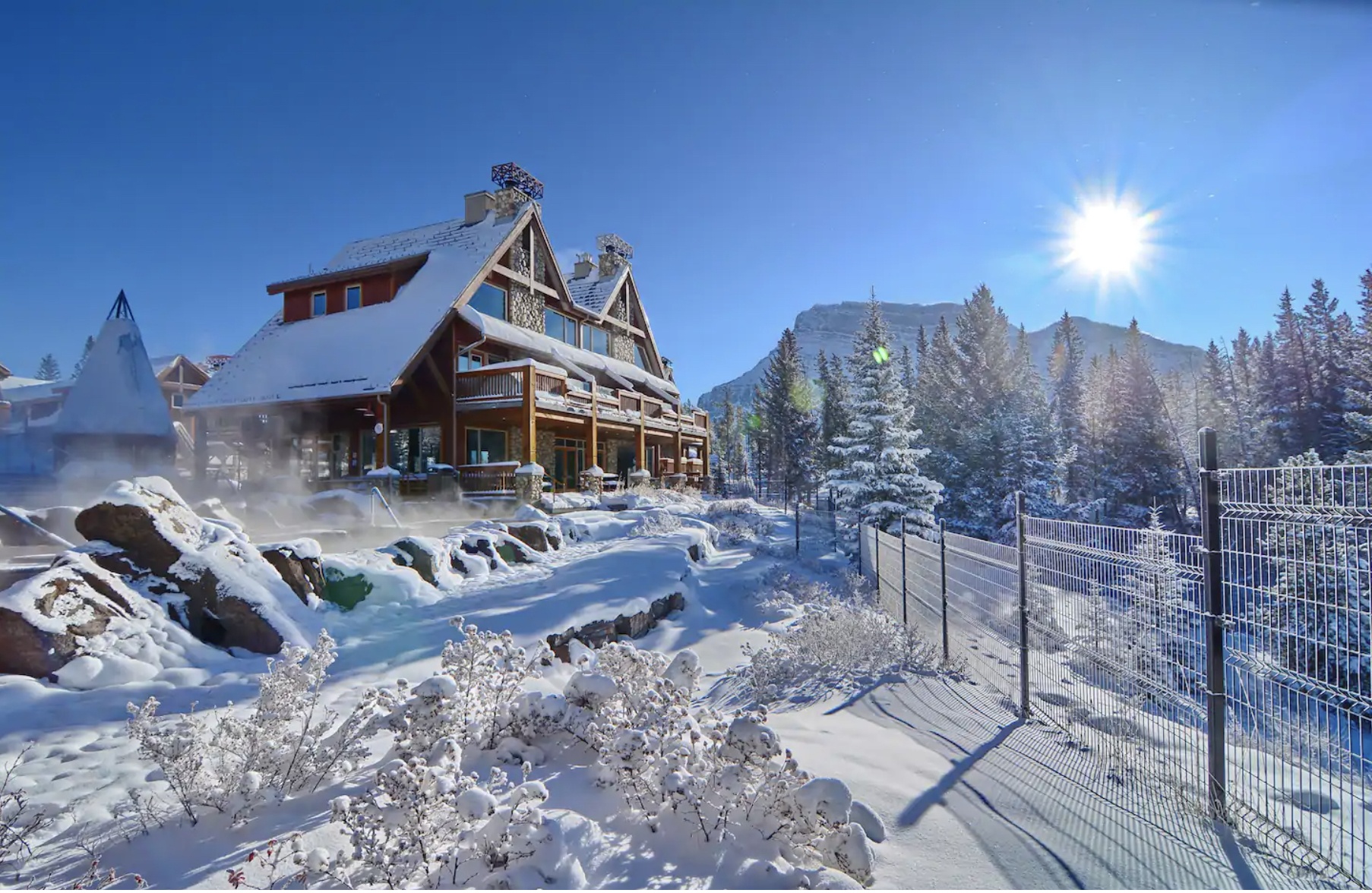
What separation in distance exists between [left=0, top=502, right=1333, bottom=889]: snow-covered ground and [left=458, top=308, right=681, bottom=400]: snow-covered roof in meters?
13.2

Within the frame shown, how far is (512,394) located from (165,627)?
1251 centimetres

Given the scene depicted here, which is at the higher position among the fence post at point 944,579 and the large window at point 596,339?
the large window at point 596,339

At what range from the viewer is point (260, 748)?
296 cm

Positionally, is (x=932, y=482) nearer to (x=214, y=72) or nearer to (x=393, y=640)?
(x=393, y=640)

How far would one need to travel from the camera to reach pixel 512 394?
17344 mm

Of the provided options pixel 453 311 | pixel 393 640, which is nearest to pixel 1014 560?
pixel 393 640

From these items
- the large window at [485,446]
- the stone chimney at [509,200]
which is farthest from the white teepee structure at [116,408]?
the stone chimney at [509,200]

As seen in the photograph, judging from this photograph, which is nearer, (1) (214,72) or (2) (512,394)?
(1) (214,72)

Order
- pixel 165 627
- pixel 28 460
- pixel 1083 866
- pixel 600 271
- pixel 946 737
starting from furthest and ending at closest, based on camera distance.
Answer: pixel 600 271 → pixel 28 460 → pixel 165 627 → pixel 946 737 → pixel 1083 866

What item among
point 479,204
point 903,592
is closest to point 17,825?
point 903,592

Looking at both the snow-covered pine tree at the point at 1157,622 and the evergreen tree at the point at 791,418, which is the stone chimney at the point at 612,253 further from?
the snow-covered pine tree at the point at 1157,622

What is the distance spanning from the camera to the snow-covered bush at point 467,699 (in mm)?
3117

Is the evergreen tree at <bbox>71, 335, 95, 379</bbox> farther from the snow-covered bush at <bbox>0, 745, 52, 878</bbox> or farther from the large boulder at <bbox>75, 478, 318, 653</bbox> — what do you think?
the snow-covered bush at <bbox>0, 745, 52, 878</bbox>

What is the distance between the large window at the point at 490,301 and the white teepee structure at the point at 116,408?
9.38 metres
